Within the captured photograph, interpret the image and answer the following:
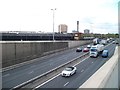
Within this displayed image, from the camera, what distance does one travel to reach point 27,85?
909 inches

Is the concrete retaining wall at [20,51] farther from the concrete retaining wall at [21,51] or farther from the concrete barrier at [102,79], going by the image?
the concrete barrier at [102,79]

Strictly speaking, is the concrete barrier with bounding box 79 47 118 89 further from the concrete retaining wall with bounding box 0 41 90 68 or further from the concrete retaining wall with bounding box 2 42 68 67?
the concrete retaining wall with bounding box 2 42 68 67

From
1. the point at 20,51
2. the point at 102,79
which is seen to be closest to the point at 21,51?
the point at 20,51

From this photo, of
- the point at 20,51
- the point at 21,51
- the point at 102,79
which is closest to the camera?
the point at 102,79

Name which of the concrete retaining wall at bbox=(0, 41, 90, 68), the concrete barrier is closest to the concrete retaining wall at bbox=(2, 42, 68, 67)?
the concrete retaining wall at bbox=(0, 41, 90, 68)

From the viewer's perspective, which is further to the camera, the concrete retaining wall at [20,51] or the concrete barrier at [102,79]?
the concrete retaining wall at [20,51]

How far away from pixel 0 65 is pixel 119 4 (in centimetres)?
2632

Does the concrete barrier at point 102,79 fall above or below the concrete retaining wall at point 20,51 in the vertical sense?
above

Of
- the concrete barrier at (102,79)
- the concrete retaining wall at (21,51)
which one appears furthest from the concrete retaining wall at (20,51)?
the concrete barrier at (102,79)

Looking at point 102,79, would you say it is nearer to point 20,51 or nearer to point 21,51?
point 20,51

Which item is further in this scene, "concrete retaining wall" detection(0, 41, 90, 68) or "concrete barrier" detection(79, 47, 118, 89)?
"concrete retaining wall" detection(0, 41, 90, 68)

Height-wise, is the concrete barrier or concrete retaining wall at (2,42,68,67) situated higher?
the concrete barrier

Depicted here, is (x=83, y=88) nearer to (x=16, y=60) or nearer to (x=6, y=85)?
(x=6, y=85)

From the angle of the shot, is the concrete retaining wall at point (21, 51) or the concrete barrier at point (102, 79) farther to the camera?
the concrete retaining wall at point (21, 51)
